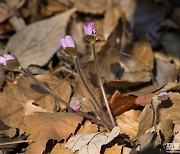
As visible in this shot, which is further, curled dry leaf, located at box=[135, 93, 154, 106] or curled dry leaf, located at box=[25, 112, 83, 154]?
curled dry leaf, located at box=[135, 93, 154, 106]

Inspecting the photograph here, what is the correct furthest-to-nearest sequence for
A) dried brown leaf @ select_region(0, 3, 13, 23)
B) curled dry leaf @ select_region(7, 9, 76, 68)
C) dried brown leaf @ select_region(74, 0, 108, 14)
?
dried brown leaf @ select_region(74, 0, 108, 14)
dried brown leaf @ select_region(0, 3, 13, 23)
curled dry leaf @ select_region(7, 9, 76, 68)

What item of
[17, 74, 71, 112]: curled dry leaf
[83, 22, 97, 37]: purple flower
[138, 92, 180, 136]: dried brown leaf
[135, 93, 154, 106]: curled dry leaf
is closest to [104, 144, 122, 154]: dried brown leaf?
[138, 92, 180, 136]: dried brown leaf

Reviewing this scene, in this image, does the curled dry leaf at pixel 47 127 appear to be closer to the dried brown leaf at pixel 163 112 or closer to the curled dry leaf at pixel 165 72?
the dried brown leaf at pixel 163 112

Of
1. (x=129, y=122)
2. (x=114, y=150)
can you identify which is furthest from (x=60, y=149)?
(x=129, y=122)

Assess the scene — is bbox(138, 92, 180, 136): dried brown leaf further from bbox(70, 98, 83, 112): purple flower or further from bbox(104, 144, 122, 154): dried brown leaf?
bbox(70, 98, 83, 112): purple flower

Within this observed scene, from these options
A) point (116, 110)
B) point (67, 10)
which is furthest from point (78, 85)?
point (67, 10)

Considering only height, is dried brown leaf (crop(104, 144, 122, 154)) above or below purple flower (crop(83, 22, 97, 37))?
below

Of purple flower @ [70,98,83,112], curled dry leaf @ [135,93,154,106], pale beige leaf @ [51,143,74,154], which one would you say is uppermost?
purple flower @ [70,98,83,112]

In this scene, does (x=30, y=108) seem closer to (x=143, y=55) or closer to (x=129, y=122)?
(x=129, y=122)
